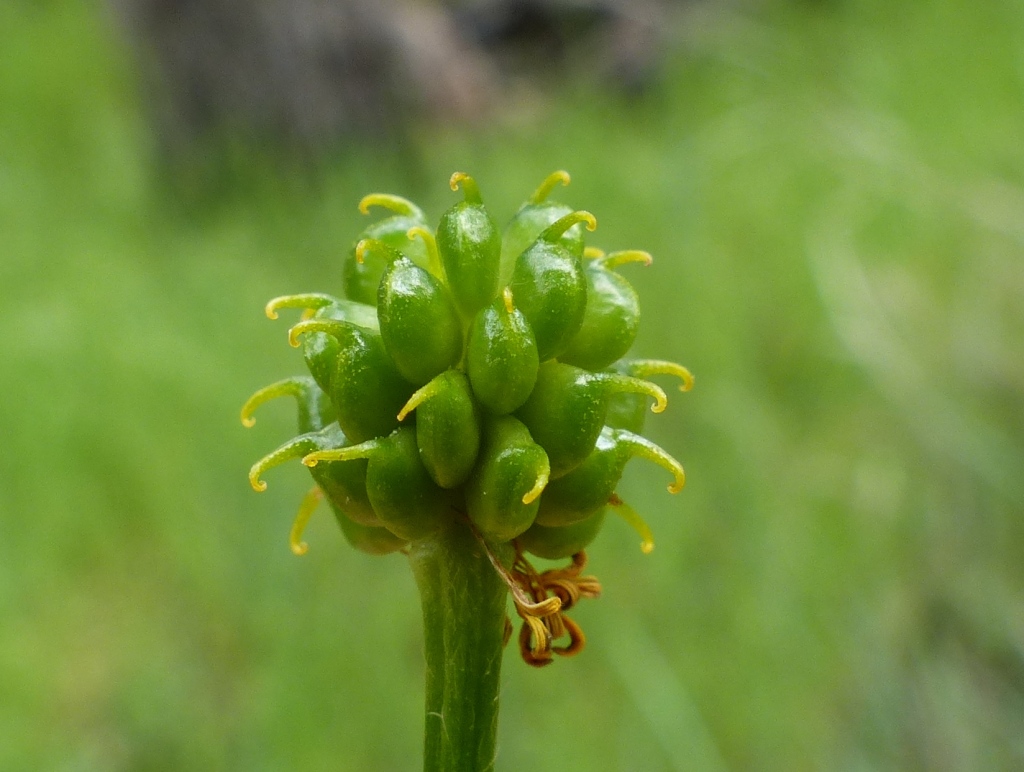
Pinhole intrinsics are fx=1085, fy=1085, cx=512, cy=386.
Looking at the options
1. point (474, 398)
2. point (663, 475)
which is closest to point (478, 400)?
point (474, 398)

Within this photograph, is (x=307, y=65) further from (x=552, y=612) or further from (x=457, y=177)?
(x=552, y=612)

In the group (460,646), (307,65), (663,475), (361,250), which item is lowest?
(460,646)

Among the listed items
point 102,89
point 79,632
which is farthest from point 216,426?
point 102,89

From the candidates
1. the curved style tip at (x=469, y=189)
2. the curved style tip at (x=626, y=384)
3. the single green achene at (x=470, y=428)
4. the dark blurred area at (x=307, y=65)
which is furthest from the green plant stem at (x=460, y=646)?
the dark blurred area at (x=307, y=65)

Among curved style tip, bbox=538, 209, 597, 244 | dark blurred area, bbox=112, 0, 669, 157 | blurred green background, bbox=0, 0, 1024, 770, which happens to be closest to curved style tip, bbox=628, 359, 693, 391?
curved style tip, bbox=538, 209, 597, 244

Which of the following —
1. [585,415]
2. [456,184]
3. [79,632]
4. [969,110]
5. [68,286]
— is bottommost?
[79,632]

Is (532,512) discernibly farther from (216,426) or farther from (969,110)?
(969,110)

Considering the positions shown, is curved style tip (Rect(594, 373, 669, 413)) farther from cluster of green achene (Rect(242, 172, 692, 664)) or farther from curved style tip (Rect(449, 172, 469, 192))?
curved style tip (Rect(449, 172, 469, 192))
